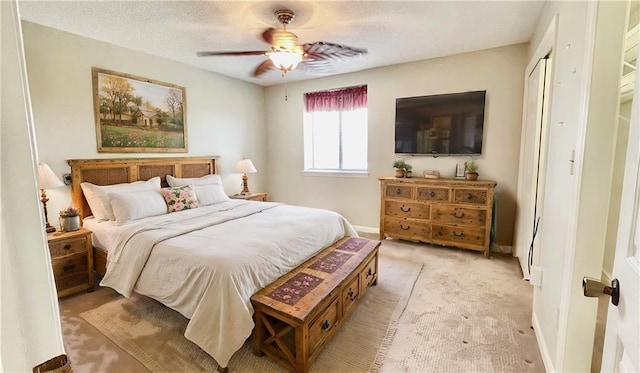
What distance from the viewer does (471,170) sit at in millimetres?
3715

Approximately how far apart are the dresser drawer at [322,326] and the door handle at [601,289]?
1.35 meters

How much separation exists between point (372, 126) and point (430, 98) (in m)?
0.94

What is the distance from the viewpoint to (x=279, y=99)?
5.32 metres

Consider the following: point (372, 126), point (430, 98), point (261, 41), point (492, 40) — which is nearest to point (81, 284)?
point (261, 41)

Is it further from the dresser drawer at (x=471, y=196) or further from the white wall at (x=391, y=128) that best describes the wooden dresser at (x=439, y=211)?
the white wall at (x=391, y=128)

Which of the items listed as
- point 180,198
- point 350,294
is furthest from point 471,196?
point 180,198

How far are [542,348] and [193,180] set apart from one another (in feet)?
13.0

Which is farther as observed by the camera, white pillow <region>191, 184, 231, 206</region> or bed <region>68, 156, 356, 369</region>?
white pillow <region>191, 184, 231, 206</region>

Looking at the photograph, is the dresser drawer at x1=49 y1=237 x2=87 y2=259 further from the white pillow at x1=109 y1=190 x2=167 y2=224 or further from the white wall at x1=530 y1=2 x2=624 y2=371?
the white wall at x1=530 y1=2 x2=624 y2=371

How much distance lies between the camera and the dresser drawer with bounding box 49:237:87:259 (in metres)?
2.54

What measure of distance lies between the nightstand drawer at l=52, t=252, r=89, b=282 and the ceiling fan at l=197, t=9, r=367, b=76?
92.3 inches

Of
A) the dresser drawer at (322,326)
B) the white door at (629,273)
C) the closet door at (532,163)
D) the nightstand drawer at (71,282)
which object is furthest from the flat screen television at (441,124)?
the nightstand drawer at (71,282)

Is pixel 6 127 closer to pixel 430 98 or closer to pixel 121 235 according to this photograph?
pixel 121 235

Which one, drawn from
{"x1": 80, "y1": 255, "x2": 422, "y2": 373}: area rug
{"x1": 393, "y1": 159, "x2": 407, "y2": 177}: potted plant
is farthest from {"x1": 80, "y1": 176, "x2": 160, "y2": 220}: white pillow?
{"x1": 393, "y1": 159, "x2": 407, "y2": 177}: potted plant
